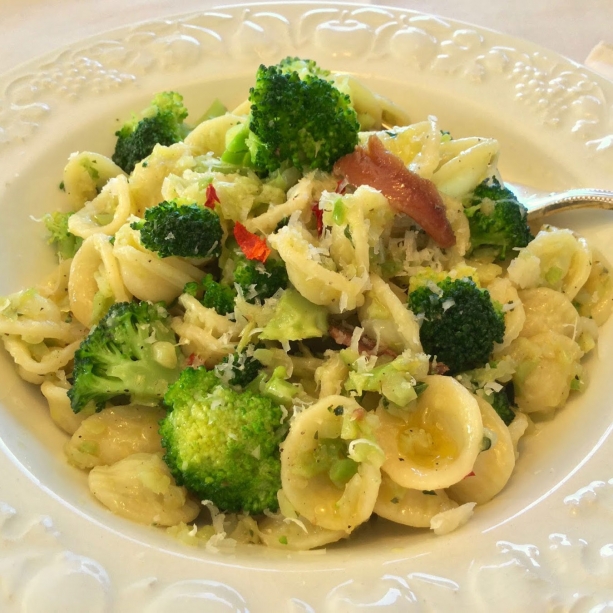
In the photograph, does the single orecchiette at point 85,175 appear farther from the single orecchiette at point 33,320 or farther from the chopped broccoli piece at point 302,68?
the chopped broccoli piece at point 302,68

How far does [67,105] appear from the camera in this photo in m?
2.93

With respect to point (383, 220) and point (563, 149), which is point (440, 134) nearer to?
point (383, 220)

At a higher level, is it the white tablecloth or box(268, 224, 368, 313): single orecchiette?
the white tablecloth

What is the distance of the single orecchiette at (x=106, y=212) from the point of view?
2.44 m

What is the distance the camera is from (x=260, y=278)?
81.0 inches

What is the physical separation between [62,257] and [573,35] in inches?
127

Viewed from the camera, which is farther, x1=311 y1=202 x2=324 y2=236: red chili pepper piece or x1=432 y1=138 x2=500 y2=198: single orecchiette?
x1=432 y1=138 x2=500 y2=198: single orecchiette

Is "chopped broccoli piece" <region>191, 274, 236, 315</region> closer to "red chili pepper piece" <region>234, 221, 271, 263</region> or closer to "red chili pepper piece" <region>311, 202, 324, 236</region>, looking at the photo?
"red chili pepper piece" <region>234, 221, 271, 263</region>

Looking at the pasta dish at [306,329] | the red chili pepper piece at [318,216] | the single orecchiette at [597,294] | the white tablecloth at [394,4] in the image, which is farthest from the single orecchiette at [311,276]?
the white tablecloth at [394,4]

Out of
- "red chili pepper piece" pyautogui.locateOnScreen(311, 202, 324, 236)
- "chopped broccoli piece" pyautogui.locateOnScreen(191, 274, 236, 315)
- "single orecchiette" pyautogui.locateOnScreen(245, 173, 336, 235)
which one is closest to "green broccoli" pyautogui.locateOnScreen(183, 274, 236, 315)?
"chopped broccoli piece" pyautogui.locateOnScreen(191, 274, 236, 315)

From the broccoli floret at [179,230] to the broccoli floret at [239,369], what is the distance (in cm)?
38

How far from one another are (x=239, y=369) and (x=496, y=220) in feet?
3.58

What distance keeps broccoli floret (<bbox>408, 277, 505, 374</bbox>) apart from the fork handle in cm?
73

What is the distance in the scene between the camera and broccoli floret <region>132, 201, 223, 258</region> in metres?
2.03
